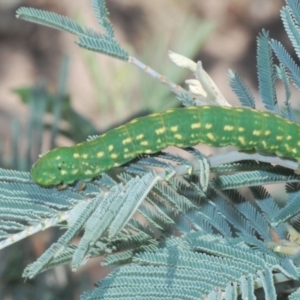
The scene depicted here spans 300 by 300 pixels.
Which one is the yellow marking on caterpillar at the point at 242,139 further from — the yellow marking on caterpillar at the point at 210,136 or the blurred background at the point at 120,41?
the blurred background at the point at 120,41

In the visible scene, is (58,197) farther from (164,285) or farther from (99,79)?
(99,79)

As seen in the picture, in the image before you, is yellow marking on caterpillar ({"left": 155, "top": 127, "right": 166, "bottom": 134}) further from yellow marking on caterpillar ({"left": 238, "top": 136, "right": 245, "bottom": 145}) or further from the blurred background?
the blurred background

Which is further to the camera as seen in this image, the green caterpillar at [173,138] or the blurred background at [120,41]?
the blurred background at [120,41]

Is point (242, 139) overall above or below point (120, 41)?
above

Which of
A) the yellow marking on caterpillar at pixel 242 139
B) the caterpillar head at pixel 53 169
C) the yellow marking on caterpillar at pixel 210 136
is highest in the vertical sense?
the yellow marking on caterpillar at pixel 242 139

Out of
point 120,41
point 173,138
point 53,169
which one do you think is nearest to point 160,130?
point 173,138

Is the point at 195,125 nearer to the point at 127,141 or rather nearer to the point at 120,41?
the point at 127,141

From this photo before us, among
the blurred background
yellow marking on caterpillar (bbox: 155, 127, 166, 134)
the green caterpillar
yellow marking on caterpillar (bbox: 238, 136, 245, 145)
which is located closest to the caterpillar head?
the green caterpillar

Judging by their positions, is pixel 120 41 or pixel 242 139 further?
pixel 120 41

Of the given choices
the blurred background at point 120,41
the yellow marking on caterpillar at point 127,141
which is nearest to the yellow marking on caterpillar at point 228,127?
the yellow marking on caterpillar at point 127,141
